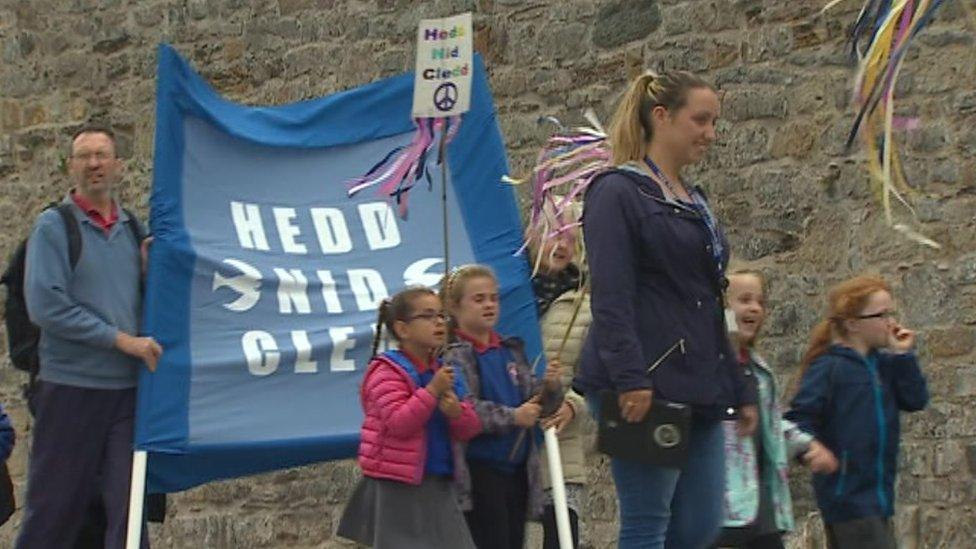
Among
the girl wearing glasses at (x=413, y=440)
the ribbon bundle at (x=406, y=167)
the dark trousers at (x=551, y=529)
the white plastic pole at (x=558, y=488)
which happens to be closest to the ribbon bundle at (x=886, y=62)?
the girl wearing glasses at (x=413, y=440)

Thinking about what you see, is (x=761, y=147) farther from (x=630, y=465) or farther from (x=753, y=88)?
(x=630, y=465)

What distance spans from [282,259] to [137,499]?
0.99 meters

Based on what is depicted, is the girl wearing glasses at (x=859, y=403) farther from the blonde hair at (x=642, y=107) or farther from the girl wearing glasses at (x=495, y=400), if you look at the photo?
the blonde hair at (x=642, y=107)

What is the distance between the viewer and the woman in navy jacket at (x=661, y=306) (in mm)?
6004

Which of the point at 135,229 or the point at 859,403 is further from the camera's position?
the point at 135,229

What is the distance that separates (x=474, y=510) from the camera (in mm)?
7055

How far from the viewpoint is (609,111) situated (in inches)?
412

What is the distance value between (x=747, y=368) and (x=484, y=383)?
771 millimetres

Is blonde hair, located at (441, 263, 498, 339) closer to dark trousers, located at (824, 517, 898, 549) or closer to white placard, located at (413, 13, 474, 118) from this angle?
white placard, located at (413, 13, 474, 118)

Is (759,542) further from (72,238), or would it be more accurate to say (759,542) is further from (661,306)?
(72,238)

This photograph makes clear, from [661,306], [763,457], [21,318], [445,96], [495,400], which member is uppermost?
[445,96]

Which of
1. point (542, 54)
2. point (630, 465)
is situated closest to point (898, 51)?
point (630, 465)

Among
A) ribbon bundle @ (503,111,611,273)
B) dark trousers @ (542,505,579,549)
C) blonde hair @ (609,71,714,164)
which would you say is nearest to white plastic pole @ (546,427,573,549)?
dark trousers @ (542,505,579,549)

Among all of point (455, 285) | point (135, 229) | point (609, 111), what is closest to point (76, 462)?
point (135, 229)
